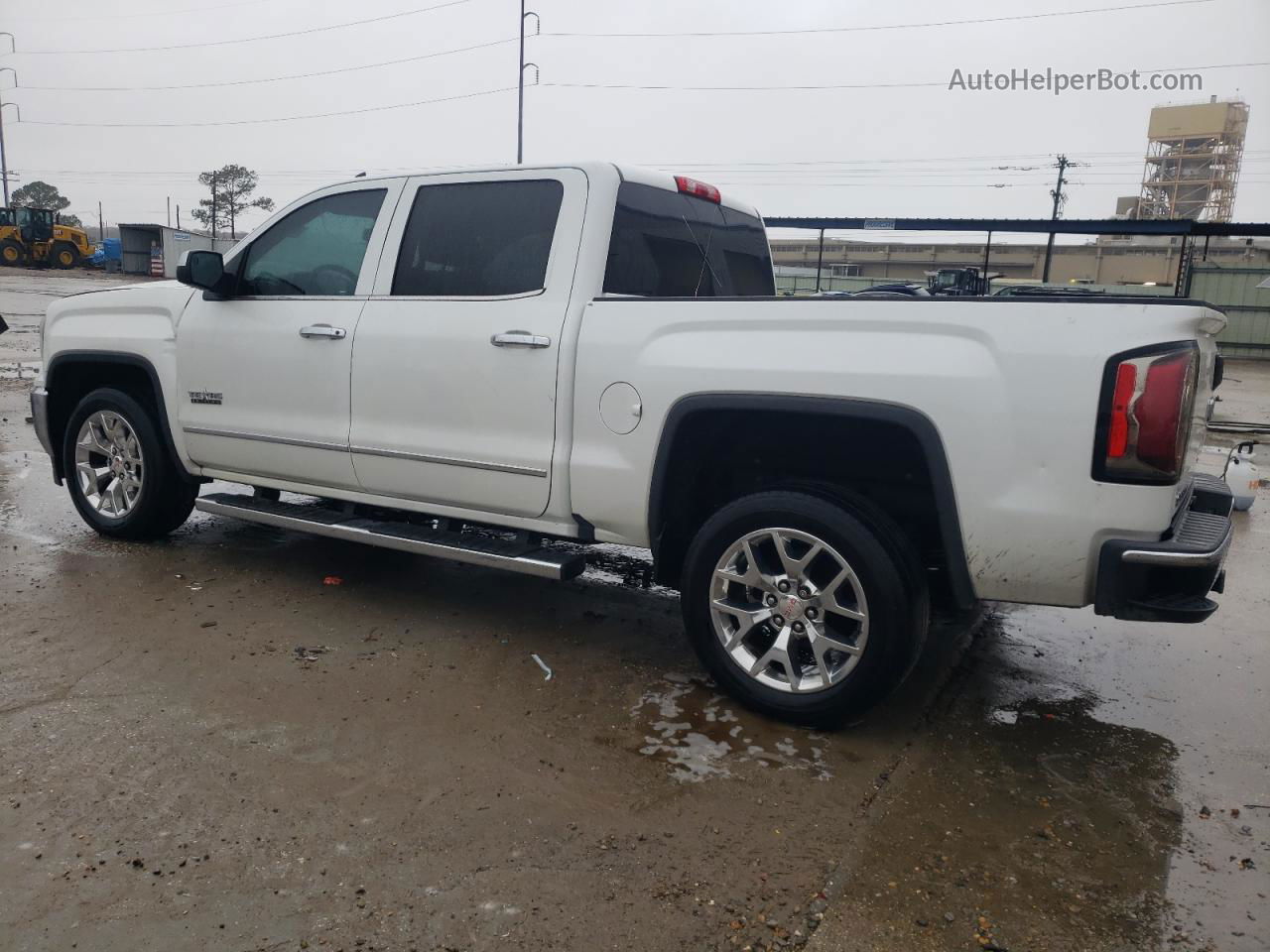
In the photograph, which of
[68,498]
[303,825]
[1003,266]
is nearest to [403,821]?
[303,825]

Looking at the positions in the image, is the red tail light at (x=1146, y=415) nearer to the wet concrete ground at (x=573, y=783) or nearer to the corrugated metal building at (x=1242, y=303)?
the wet concrete ground at (x=573, y=783)

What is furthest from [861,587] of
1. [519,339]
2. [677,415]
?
[519,339]

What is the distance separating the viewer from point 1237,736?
3637 millimetres

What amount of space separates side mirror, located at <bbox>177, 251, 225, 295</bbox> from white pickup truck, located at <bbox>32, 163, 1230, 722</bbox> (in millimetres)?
17

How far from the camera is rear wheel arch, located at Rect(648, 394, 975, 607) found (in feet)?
10.7

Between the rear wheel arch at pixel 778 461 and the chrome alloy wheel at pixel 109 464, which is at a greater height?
the rear wheel arch at pixel 778 461

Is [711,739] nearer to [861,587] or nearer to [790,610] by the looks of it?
[790,610]

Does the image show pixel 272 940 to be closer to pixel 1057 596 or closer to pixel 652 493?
pixel 652 493

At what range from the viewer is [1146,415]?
2920 mm

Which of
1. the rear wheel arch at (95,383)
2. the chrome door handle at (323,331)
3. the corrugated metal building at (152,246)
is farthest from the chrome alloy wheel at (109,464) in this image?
the corrugated metal building at (152,246)

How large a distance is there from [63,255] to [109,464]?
44.5 metres

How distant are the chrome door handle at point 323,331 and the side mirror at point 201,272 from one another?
61 cm

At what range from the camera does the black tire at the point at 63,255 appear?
1689 inches

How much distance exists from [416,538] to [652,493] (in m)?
1.22
